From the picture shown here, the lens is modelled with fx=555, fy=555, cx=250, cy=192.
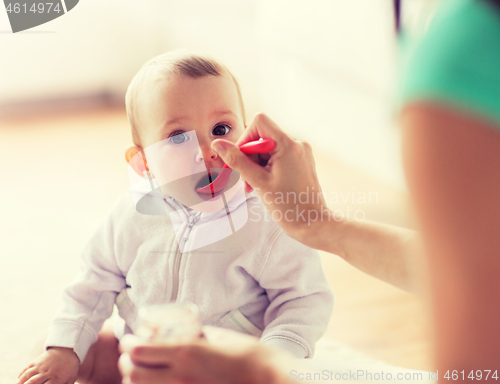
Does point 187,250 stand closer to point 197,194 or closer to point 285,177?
point 197,194

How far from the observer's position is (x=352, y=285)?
1.36 meters

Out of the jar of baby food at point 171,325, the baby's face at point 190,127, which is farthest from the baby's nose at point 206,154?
the jar of baby food at point 171,325

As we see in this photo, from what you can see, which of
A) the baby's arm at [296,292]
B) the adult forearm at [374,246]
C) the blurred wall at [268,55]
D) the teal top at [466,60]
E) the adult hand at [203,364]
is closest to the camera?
the teal top at [466,60]

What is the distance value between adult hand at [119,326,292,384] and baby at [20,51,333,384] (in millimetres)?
305

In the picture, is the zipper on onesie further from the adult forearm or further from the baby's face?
the adult forearm

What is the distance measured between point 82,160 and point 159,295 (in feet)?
5.58

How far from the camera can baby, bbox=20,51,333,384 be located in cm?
79

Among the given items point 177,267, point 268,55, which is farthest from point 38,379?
point 268,55

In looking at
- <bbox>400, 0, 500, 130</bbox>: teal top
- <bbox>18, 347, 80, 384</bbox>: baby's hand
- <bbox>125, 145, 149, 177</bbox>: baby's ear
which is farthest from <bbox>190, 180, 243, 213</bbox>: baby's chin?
<bbox>400, 0, 500, 130</bbox>: teal top

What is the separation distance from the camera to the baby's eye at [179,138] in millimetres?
803

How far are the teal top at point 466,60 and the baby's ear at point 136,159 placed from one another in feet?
1.90

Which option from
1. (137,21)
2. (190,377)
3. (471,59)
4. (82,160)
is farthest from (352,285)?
(137,21)

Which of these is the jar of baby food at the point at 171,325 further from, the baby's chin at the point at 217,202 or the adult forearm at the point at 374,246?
the baby's chin at the point at 217,202

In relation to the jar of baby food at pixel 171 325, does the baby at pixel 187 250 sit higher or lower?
lower
